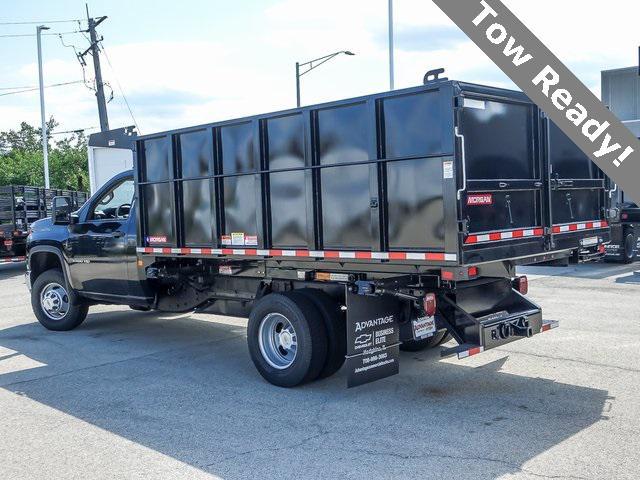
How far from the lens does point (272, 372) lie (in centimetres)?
703

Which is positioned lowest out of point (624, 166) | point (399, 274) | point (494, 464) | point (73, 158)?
point (494, 464)

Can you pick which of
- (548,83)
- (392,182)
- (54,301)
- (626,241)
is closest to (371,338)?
(392,182)

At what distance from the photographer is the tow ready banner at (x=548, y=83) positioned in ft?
21.7

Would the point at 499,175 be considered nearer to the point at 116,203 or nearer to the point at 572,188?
the point at 572,188

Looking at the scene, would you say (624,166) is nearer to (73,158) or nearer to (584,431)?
(584,431)

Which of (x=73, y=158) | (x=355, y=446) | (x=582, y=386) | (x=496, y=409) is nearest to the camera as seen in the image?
(x=355, y=446)

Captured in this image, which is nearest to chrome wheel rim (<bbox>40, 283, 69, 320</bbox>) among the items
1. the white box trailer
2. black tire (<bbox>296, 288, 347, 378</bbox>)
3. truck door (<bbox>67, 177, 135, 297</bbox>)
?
truck door (<bbox>67, 177, 135, 297</bbox>)

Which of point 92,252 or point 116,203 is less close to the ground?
point 116,203

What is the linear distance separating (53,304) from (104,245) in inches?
64.8

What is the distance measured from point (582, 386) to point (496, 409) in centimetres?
112

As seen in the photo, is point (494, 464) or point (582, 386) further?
point (582, 386)

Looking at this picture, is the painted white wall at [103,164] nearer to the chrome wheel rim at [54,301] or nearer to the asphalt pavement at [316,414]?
the chrome wheel rim at [54,301]

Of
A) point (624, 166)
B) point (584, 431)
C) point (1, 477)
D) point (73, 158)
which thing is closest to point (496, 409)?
point (584, 431)

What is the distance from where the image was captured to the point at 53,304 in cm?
1033
